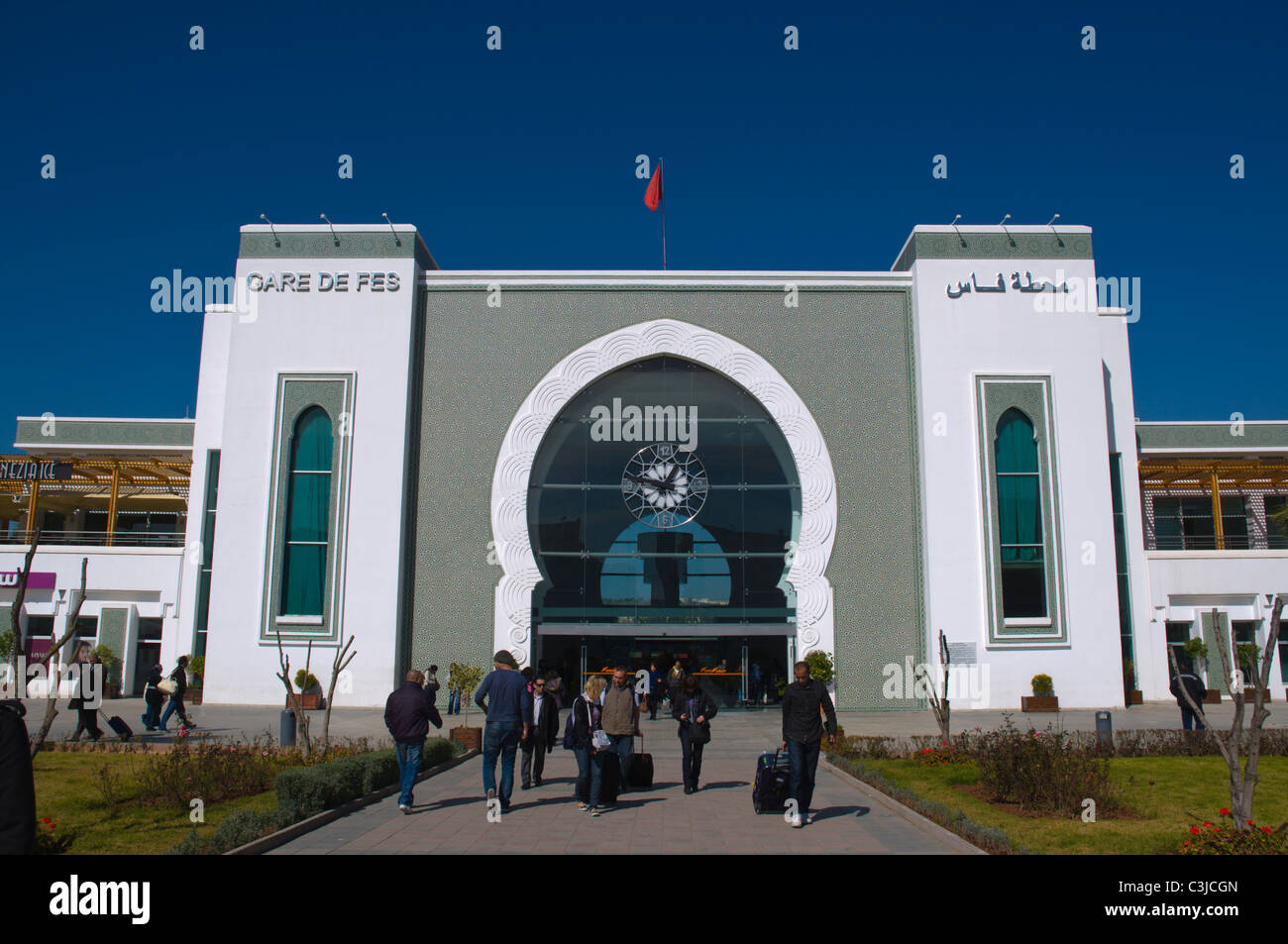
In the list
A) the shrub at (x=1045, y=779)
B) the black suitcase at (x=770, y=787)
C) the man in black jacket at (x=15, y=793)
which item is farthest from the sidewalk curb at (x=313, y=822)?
the shrub at (x=1045, y=779)

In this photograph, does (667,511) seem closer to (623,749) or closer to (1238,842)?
(623,749)

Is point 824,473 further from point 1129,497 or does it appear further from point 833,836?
point 833,836

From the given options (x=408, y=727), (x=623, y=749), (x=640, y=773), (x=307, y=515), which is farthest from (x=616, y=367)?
(x=408, y=727)

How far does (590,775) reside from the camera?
10461 millimetres

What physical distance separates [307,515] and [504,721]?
1565 cm

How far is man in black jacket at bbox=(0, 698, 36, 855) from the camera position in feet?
13.7

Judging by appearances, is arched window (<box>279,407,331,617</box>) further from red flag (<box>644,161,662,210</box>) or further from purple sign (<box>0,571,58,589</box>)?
red flag (<box>644,161,662,210</box>)

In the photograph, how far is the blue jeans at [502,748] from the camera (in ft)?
33.6

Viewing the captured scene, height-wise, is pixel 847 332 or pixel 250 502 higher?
pixel 847 332

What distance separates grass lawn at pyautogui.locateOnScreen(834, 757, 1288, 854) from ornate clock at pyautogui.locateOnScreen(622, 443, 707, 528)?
38.6 ft

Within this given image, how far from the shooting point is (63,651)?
26719 mm

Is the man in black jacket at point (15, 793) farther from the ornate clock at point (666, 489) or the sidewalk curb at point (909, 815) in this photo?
the ornate clock at point (666, 489)

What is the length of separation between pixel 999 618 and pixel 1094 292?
897 cm
